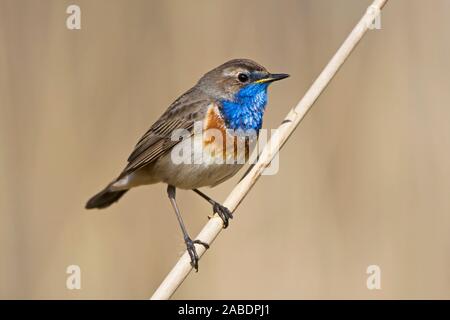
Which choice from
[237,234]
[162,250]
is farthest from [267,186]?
[162,250]

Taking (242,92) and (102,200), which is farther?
(102,200)

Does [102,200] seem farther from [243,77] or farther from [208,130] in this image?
[243,77]

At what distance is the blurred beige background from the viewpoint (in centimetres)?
666

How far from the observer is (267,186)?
7.05 meters

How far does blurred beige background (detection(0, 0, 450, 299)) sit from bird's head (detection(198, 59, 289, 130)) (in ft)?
2.80

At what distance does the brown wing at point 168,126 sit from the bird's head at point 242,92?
16cm

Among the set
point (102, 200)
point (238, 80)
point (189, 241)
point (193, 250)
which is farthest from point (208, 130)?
point (102, 200)

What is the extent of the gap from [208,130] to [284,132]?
0.94 metres

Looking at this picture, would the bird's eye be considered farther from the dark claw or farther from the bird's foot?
the bird's foot

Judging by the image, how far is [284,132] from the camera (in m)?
5.02

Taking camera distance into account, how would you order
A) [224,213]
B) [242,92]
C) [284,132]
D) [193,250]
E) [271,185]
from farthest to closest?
1. [271,185]
2. [242,92]
3. [224,213]
4. [193,250]
5. [284,132]
